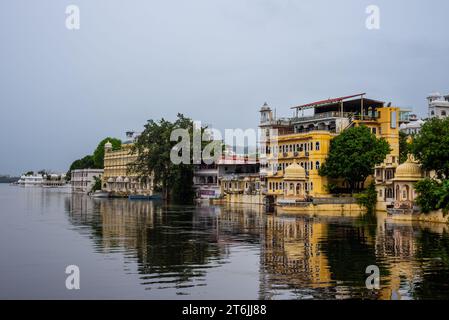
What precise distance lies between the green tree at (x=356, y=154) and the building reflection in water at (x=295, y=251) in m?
12.9

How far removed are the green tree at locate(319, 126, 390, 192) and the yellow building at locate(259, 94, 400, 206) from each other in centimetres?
128

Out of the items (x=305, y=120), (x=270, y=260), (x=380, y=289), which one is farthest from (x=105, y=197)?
(x=380, y=289)

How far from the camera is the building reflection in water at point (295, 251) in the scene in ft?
64.6

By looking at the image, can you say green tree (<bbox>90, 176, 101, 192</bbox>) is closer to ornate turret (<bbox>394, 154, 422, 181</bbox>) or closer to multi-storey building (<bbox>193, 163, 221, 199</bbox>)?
multi-storey building (<bbox>193, 163, 221, 199</bbox>)

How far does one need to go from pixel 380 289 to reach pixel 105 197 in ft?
303

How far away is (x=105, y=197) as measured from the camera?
108m

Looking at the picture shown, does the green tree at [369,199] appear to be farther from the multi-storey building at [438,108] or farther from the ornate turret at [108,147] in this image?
the ornate turret at [108,147]

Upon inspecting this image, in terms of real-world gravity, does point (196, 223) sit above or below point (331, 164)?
below

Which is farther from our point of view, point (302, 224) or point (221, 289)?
point (302, 224)

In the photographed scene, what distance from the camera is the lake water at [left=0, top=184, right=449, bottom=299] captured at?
19.0m

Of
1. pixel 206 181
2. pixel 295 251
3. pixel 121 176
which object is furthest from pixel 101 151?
pixel 295 251

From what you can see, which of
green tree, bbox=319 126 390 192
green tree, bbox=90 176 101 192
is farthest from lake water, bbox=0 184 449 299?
green tree, bbox=90 176 101 192
